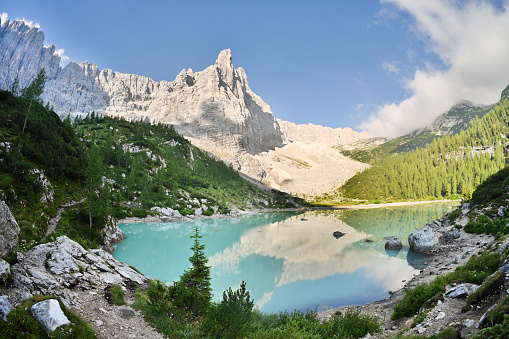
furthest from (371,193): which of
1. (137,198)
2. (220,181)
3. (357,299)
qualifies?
(357,299)

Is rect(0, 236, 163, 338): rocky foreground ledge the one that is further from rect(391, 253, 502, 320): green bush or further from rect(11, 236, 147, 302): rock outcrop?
rect(391, 253, 502, 320): green bush

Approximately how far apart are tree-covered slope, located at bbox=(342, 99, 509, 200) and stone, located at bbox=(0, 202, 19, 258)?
144844 millimetres

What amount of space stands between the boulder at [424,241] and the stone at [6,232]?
39736mm

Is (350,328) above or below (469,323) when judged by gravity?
below

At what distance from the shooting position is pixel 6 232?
1001 cm

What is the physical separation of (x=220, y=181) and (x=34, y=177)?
109440 mm

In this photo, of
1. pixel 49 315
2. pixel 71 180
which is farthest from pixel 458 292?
pixel 71 180

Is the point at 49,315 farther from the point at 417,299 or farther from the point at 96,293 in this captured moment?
the point at 417,299

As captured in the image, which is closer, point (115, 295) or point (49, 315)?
point (49, 315)

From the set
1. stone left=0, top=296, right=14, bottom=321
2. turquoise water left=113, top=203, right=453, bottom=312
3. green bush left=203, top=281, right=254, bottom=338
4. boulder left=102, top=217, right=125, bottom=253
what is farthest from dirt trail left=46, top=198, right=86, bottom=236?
green bush left=203, top=281, right=254, bottom=338

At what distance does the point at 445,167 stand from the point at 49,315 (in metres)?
183

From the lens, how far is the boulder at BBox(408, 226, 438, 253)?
32444 mm

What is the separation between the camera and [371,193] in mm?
168000

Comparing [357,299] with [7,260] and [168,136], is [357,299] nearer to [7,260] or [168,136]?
[7,260]
